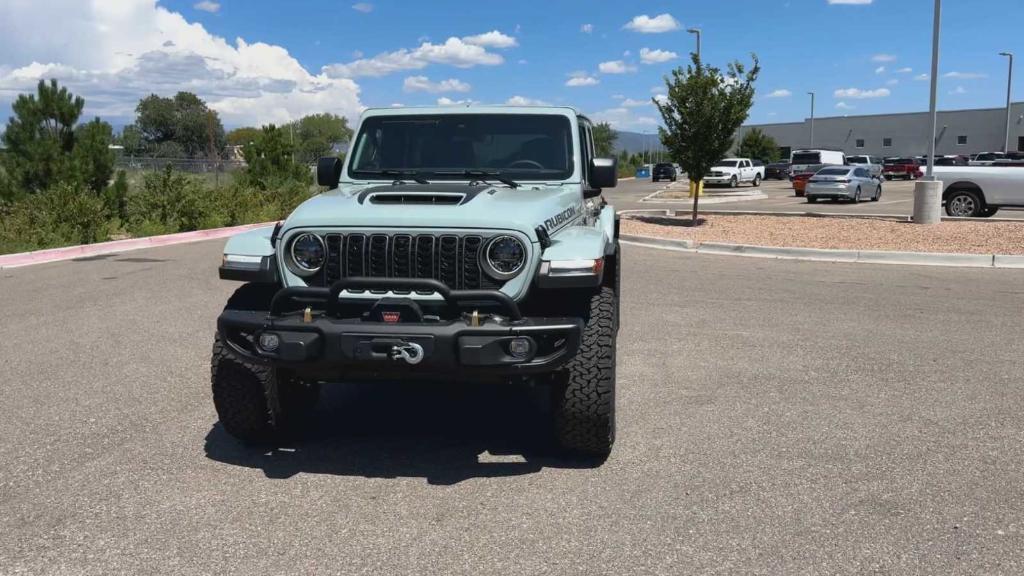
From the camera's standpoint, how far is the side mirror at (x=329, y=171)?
5.76 m

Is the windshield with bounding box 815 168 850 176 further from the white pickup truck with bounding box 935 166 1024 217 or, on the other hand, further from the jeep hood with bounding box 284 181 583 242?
the jeep hood with bounding box 284 181 583 242

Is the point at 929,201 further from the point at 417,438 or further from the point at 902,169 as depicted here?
the point at 902,169

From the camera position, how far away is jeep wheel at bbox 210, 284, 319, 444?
14.9 feet

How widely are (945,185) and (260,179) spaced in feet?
60.5

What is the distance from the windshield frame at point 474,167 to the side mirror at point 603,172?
0.30ft

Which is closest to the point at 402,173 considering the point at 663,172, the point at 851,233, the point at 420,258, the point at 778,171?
the point at 420,258

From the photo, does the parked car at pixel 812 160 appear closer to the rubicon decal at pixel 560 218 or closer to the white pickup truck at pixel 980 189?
the white pickup truck at pixel 980 189

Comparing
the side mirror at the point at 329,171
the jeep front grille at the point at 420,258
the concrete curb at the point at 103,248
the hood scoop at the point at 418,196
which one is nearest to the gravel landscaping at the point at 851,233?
the concrete curb at the point at 103,248

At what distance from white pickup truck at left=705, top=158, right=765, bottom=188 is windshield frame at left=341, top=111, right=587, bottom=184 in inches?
1596

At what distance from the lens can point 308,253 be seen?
4.38 m

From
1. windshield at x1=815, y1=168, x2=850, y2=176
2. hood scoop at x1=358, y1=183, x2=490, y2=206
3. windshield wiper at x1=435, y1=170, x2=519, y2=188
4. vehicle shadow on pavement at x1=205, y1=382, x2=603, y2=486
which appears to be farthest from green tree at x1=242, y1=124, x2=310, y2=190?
hood scoop at x1=358, y1=183, x2=490, y2=206

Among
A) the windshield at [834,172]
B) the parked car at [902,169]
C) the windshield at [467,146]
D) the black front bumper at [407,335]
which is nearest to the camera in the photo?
the black front bumper at [407,335]

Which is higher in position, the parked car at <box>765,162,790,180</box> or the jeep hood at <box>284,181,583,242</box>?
the parked car at <box>765,162,790,180</box>

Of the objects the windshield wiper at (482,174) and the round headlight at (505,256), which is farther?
the windshield wiper at (482,174)
